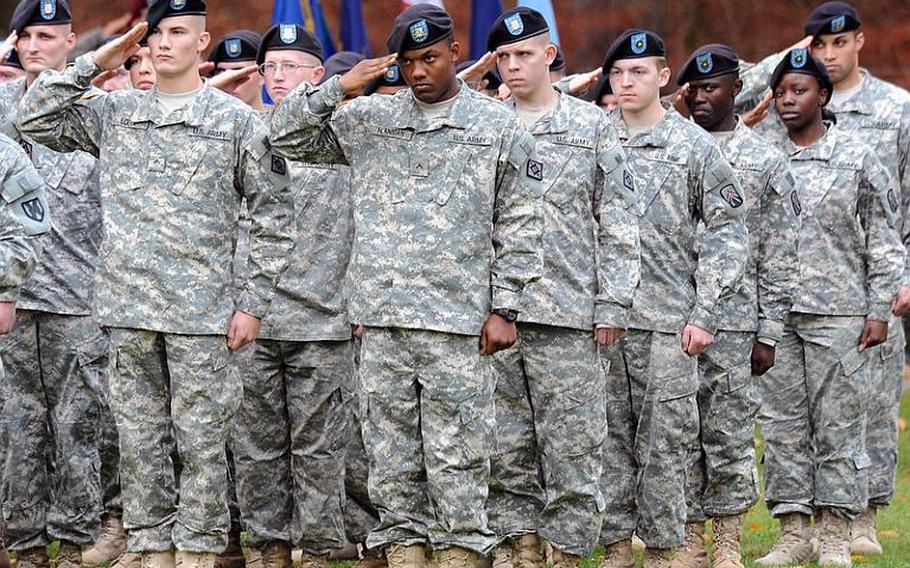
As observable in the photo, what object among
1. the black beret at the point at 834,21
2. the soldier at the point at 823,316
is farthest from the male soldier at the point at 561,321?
the black beret at the point at 834,21

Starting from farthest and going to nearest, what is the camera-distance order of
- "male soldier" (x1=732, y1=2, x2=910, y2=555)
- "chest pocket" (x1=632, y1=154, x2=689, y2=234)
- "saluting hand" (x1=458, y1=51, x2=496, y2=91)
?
"male soldier" (x1=732, y1=2, x2=910, y2=555) → "chest pocket" (x1=632, y1=154, x2=689, y2=234) → "saluting hand" (x1=458, y1=51, x2=496, y2=91)

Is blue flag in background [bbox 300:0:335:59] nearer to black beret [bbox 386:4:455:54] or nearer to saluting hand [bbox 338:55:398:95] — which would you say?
black beret [bbox 386:4:455:54]

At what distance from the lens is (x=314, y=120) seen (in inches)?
336

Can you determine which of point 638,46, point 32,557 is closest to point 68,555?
point 32,557

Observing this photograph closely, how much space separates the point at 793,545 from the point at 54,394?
13.1ft

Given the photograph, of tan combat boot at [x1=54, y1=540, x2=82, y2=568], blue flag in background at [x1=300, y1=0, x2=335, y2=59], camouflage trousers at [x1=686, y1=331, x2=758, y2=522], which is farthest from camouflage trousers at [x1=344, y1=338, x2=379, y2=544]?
blue flag in background at [x1=300, y1=0, x2=335, y2=59]

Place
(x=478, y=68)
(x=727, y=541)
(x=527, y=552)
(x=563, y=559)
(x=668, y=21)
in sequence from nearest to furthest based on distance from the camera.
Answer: (x=563, y=559)
(x=527, y=552)
(x=478, y=68)
(x=727, y=541)
(x=668, y=21)

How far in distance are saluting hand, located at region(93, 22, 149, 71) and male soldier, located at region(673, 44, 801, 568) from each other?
3267 mm

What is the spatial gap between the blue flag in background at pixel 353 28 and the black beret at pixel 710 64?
11.5 ft

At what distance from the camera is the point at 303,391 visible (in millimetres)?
9781

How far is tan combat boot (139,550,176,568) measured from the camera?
8703 mm

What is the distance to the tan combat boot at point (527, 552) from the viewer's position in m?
9.48

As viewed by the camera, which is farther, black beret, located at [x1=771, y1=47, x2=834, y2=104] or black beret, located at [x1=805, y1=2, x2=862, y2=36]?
black beret, located at [x1=805, y1=2, x2=862, y2=36]

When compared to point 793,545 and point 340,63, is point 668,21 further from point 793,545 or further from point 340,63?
point 793,545
